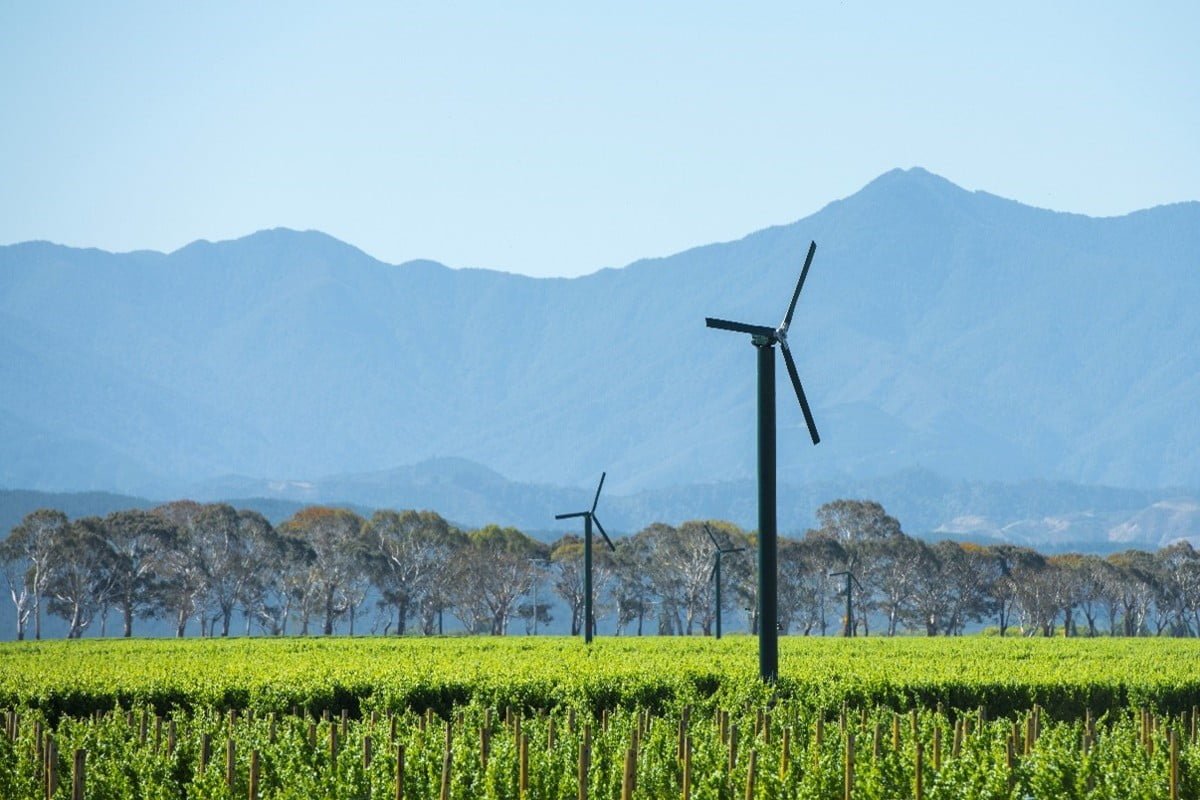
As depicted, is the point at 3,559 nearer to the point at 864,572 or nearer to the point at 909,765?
the point at 864,572

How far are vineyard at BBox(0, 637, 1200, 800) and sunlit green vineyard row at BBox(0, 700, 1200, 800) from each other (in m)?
0.05

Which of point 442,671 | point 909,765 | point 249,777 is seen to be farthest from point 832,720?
point 249,777

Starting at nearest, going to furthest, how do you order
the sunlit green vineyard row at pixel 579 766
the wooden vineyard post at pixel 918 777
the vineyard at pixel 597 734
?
the sunlit green vineyard row at pixel 579 766 < the wooden vineyard post at pixel 918 777 < the vineyard at pixel 597 734

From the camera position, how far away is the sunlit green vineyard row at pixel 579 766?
75.3 feet

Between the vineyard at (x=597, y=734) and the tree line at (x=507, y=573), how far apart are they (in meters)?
88.7

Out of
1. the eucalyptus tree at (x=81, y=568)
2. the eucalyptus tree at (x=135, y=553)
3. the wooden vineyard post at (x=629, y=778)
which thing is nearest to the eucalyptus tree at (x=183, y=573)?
the eucalyptus tree at (x=135, y=553)

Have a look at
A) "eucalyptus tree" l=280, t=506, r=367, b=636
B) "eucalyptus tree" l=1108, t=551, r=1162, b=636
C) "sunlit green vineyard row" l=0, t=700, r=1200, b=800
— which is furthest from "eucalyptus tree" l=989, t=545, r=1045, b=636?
"sunlit green vineyard row" l=0, t=700, r=1200, b=800

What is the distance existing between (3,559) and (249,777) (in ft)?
384

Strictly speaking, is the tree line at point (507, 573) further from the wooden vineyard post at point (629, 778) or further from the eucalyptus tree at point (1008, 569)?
the wooden vineyard post at point (629, 778)

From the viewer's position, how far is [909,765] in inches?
973

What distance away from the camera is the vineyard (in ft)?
76.5

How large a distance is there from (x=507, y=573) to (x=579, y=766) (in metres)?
124

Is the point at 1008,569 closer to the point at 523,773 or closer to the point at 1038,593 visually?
the point at 1038,593

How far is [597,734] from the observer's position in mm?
28641
